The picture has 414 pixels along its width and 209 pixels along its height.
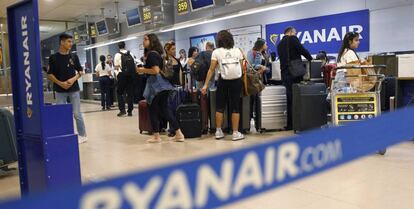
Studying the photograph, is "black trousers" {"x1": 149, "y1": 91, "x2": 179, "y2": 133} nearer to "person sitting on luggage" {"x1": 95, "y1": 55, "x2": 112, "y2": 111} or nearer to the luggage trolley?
the luggage trolley

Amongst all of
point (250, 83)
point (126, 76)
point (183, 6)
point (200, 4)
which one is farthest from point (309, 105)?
point (183, 6)

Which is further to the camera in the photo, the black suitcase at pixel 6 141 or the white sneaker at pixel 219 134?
the white sneaker at pixel 219 134

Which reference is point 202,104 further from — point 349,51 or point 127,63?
point 127,63

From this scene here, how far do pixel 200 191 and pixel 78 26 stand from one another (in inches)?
573

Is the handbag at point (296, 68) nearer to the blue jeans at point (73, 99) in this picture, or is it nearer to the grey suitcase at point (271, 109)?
the grey suitcase at point (271, 109)

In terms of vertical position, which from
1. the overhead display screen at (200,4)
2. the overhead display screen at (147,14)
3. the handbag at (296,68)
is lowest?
the handbag at (296,68)

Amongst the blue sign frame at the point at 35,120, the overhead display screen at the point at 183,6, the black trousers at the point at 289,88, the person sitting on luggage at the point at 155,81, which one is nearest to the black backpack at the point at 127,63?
the overhead display screen at the point at 183,6

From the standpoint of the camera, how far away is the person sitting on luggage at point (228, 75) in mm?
4742

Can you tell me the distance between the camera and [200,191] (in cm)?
90

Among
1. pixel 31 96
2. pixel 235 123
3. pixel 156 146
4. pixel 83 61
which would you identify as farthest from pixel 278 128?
pixel 83 61

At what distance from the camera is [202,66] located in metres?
5.46

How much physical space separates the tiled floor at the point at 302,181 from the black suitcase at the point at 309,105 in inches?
15.9

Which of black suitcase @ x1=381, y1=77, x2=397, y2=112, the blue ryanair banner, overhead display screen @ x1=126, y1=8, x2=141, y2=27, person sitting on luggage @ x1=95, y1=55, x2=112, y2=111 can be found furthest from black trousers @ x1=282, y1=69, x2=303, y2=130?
overhead display screen @ x1=126, y1=8, x2=141, y2=27

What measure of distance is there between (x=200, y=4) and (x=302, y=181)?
5467mm
